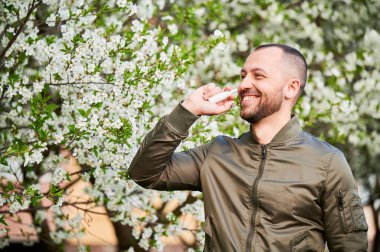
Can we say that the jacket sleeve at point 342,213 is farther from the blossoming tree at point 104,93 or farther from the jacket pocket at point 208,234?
the blossoming tree at point 104,93

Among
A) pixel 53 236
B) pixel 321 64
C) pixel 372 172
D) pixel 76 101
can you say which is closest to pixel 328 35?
pixel 321 64

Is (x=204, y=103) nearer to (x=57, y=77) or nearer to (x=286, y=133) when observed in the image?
(x=286, y=133)

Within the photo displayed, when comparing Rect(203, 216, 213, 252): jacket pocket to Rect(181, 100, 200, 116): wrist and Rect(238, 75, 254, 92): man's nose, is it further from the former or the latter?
Rect(238, 75, 254, 92): man's nose

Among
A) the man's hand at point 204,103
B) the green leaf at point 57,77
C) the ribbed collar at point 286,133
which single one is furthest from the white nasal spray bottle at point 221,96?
the green leaf at point 57,77

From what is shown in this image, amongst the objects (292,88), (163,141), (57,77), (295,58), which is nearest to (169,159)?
(163,141)

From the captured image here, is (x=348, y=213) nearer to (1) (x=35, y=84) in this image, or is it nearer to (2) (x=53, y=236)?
(1) (x=35, y=84)

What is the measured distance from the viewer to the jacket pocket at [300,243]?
3014mm

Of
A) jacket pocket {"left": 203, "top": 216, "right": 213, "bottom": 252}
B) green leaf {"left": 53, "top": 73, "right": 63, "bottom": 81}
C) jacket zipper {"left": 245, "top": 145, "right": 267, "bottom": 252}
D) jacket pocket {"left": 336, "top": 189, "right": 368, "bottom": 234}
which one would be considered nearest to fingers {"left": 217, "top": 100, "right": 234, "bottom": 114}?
jacket zipper {"left": 245, "top": 145, "right": 267, "bottom": 252}

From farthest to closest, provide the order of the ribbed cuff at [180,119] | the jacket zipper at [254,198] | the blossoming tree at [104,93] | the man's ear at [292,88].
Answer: the blossoming tree at [104,93] < the man's ear at [292,88] < the ribbed cuff at [180,119] < the jacket zipper at [254,198]

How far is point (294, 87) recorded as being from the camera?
3.35m

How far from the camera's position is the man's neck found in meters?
3.26

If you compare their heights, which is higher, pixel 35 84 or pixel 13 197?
pixel 35 84

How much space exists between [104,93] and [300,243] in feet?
6.54

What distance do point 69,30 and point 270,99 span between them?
6.83 ft
